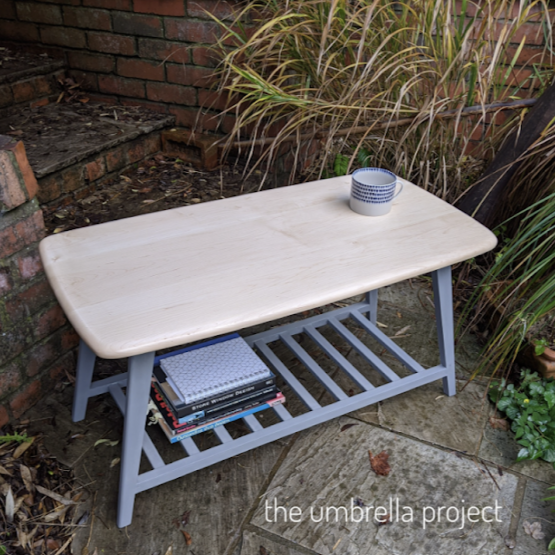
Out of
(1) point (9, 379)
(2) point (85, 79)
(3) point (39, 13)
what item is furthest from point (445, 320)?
(3) point (39, 13)

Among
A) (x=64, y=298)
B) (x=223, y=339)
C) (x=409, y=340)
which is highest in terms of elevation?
(x=64, y=298)

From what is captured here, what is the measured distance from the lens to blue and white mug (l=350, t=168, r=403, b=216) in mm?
1536

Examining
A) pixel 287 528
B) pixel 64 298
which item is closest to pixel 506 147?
pixel 287 528

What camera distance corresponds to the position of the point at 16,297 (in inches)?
61.9

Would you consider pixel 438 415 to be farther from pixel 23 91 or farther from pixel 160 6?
pixel 23 91

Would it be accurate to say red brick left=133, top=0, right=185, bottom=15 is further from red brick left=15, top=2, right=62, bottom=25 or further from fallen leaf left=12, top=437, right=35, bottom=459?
fallen leaf left=12, top=437, right=35, bottom=459

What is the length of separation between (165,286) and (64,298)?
0.21 metres

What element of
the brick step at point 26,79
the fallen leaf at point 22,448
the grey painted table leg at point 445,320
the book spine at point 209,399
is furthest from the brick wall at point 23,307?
the brick step at point 26,79

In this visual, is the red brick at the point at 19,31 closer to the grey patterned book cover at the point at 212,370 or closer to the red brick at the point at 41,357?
the red brick at the point at 41,357

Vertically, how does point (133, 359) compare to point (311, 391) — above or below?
above

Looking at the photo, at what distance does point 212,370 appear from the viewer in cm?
161

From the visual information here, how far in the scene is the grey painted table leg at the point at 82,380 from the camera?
5.17 feet

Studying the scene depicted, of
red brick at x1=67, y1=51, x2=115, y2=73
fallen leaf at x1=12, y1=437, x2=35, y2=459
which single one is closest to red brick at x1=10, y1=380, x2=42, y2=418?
fallen leaf at x1=12, y1=437, x2=35, y2=459

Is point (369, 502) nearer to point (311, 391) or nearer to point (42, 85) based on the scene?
point (311, 391)
